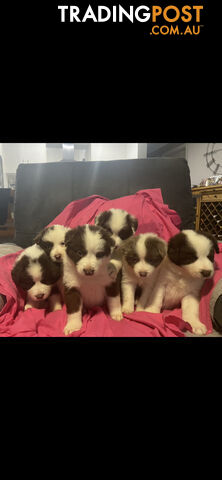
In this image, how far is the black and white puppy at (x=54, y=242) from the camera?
1.38m

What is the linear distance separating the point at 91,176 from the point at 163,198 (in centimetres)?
68

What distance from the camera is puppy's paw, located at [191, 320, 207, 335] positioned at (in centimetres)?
123

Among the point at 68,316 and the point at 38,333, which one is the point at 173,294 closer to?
the point at 68,316

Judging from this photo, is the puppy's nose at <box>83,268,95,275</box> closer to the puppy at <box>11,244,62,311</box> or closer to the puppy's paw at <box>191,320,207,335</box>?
the puppy at <box>11,244,62,311</box>

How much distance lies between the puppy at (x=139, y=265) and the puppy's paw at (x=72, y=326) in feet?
0.92

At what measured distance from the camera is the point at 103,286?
4.43 ft

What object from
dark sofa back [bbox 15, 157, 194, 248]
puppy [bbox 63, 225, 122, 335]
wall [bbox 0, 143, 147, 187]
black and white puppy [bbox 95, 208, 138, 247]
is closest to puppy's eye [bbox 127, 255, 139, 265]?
puppy [bbox 63, 225, 122, 335]

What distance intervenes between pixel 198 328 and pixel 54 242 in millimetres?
891

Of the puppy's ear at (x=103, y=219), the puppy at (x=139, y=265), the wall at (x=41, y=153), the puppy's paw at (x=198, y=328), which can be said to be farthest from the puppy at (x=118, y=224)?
the wall at (x=41, y=153)

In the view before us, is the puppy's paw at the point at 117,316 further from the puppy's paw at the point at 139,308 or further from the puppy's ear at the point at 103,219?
the puppy's ear at the point at 103,219

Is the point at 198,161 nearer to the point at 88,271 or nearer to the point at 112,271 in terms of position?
the point at 112,271

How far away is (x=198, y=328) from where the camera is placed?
4.09ft

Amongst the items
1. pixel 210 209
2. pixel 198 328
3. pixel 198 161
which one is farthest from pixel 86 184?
pixel 198 161

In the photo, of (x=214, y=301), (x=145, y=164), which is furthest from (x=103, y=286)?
(x=145, y=164)
